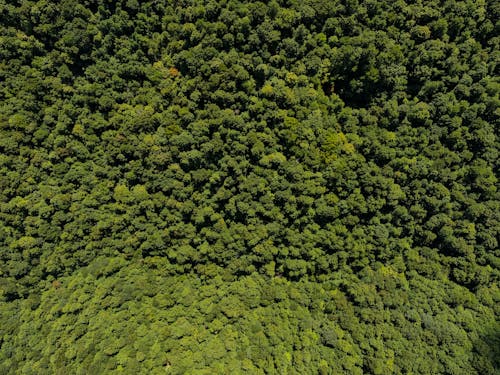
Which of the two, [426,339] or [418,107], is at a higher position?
[418,107]

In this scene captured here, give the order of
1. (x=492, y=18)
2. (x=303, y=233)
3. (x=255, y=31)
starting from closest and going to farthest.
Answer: (x=492, y=18) < (x=255, y=31) < (x=303, y=233)

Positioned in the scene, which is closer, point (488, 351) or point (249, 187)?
point (488, 351)

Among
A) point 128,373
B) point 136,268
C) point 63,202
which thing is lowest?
point 128,373

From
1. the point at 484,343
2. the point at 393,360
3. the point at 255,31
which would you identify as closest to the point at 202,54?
the point at 255,31

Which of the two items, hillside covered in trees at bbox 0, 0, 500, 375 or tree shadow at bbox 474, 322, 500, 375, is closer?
hillside covered in trees at bbox 0, 0, 500, 375

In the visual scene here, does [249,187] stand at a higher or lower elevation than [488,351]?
higher

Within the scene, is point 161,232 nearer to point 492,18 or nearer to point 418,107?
point 418,107

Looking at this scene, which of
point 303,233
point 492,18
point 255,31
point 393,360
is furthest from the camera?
point 303,233

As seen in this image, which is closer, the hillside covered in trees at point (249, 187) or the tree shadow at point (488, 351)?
the hillside covered in trees at point (249, 187)
